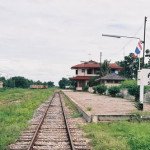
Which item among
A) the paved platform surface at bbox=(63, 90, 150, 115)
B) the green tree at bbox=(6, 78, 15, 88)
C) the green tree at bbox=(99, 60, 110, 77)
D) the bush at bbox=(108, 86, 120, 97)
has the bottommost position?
the paved platform surface at bbox=(63, 90, 150, 115)

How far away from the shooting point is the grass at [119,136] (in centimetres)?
1138

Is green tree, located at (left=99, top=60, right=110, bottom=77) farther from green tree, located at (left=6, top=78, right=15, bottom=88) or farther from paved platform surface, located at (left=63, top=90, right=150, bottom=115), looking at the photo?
green tree, located at (left=6, top=78, right=15, bottom=88)

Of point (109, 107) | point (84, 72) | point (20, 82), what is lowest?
point (109, 107)

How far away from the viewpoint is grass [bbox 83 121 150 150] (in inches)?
448

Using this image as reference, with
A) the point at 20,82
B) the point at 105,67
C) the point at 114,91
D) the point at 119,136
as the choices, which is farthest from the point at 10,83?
the point at 119,136

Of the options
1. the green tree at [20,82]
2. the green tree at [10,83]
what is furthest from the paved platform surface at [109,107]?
the green tree at [20,82]

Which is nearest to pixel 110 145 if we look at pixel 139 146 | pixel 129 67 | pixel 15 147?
pixel 139 146

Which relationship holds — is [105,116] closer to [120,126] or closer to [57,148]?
[120,126]

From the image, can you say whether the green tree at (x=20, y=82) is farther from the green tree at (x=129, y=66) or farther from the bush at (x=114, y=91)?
the bush at (x=114, y=91)

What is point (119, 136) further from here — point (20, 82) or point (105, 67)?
point (20, 82)

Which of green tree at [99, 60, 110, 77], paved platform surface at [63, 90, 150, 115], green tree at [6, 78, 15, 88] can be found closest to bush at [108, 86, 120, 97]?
paved platform surface at [63, 90, 150, 115]

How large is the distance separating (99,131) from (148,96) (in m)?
21.7

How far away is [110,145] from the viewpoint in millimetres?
11539

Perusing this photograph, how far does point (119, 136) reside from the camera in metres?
13.5
